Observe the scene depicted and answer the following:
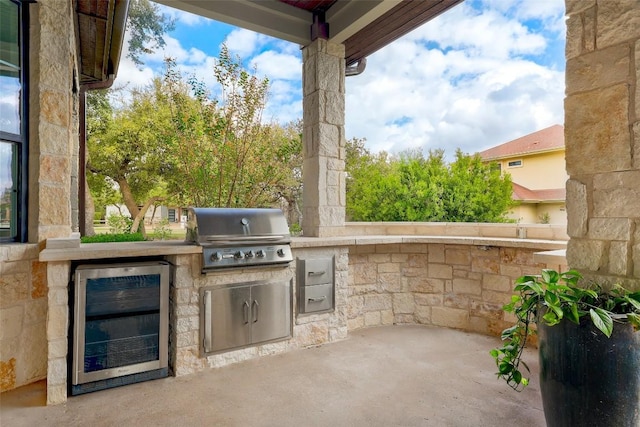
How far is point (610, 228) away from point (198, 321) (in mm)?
2681

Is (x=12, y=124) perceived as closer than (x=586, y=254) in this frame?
No

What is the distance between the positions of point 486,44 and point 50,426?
27.7 ft

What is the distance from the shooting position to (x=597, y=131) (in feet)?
5.48

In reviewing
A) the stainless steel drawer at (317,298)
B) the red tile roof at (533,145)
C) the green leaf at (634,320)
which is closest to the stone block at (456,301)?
the stainless steel drawer at (317,298)

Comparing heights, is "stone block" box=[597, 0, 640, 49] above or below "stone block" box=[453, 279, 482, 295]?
above

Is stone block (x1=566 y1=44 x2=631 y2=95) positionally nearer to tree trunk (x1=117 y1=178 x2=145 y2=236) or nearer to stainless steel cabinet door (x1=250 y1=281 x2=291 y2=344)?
stainless steel cabinet door (x1=250 y1=281 x2=291 y2=344)

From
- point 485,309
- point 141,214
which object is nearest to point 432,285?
point 485,309

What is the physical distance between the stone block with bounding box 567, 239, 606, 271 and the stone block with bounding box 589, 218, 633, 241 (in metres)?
0.04

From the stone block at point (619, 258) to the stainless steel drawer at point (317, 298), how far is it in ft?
7.13

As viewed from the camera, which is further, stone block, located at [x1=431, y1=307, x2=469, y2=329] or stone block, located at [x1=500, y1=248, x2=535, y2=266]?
stone block, located at [x1=431, y1=307, x2=469, y2=329]

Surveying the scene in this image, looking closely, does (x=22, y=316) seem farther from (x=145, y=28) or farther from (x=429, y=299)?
(x=145, y=28)

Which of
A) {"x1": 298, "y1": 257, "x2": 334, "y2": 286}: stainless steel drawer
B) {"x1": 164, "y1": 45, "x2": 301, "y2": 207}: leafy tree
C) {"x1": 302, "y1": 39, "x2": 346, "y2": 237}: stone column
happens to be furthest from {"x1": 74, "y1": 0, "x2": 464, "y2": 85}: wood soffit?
{"x1": 298, "y1": 257, "x2": 334, "y2": 286}: stainless steel drawer

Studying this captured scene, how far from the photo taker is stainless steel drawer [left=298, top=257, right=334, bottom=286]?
3.15m

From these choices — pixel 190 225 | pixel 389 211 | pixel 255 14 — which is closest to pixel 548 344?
pixel 190 225
